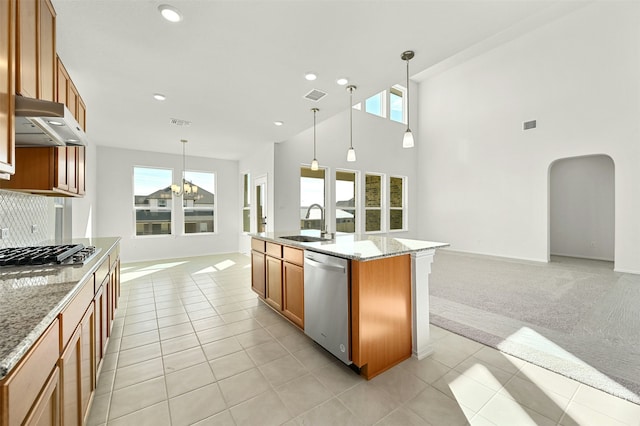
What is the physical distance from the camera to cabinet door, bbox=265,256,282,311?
116 inches

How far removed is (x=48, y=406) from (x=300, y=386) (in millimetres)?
1353

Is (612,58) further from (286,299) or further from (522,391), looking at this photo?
(286,299)

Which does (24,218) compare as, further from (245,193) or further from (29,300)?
(245,193)

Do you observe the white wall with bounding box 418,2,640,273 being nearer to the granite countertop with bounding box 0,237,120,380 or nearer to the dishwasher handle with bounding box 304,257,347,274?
the dishwasher handle with bounding box 304,257,347,274

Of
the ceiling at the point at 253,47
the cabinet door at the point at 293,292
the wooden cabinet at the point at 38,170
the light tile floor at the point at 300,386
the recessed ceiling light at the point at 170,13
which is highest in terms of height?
the ceiling at the point at 253,47

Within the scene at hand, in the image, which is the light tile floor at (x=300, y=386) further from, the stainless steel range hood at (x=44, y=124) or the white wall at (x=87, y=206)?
the white wall at (x=87, y=206)

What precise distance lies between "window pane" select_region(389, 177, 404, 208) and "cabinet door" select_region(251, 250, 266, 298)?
537cm

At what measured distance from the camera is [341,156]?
6.81 m

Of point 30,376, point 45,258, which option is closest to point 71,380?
point 30,376

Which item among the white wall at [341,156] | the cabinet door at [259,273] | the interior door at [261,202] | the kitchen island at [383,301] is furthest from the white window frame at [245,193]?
the kitchen island at [383,301]

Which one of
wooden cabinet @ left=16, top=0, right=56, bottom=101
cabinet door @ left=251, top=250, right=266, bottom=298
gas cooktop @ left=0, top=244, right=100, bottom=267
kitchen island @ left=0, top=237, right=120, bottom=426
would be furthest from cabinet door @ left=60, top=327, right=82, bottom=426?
cabinet door @ left=251, top=250, right=266, bottom=298

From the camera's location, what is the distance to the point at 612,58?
5.13m

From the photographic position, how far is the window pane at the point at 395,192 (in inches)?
316

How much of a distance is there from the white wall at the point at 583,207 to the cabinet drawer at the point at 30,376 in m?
8.77
